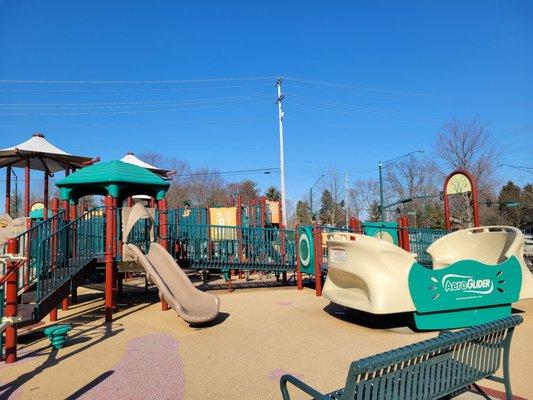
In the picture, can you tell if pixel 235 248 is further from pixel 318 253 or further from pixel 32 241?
pixel 32 241

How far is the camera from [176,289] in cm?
870

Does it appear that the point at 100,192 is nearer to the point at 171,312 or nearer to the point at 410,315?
the point at 171,312

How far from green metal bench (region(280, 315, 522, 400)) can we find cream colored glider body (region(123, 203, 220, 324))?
4.66m

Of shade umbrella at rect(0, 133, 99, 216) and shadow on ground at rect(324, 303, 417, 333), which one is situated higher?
shade umbrella at rect(0, 133, 99, 216)

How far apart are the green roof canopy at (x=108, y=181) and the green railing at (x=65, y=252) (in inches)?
37.2

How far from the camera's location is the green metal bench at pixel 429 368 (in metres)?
2.64

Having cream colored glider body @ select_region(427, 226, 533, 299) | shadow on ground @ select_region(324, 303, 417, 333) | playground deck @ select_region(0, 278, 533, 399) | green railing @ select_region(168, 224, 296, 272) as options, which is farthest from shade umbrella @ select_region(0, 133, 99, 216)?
cream colored glider body @ select_region(427, 226, 533, 299)

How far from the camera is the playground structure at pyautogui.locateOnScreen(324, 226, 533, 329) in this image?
6.40m

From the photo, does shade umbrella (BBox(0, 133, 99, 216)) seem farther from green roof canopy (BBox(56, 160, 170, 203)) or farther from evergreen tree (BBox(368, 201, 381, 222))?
evergreen tree (BBox(368, 201, 381, 222))

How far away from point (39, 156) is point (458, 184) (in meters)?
13.6

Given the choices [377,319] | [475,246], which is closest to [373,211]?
[475,246]

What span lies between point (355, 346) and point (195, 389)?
267cm

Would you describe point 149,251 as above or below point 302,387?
above

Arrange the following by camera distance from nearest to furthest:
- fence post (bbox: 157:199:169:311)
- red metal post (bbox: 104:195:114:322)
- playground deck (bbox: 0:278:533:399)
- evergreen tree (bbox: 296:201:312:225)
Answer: playground deck (bbox: 0:278:533:399)
red metal post (bbox: 104:195:114:322)
fence post (bbox: 157:199:169:311)
evergreen tree (bbox: 296:201:312:225)
